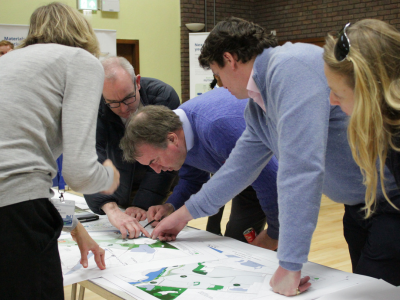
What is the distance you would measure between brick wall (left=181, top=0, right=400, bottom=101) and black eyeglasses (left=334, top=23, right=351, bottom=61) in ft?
20.5

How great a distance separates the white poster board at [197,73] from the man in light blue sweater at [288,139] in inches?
215

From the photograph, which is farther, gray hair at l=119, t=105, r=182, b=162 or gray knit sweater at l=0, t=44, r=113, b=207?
gray hair at l=119, t=105, r=182, b=162

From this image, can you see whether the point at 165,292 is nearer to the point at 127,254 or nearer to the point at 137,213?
the point at 127,254

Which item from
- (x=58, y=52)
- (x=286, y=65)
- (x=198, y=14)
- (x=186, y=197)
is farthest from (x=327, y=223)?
(x=198, y=14)

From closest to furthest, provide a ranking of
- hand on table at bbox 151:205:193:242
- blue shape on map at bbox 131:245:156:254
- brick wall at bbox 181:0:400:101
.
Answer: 1. blue shape on map at bbox 131:245:156:254
2. hand on table at bbox 151:205:193:242
3. brick wall at bbox 181:0:400:101

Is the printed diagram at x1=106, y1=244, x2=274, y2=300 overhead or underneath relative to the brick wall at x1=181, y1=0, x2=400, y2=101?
underneath

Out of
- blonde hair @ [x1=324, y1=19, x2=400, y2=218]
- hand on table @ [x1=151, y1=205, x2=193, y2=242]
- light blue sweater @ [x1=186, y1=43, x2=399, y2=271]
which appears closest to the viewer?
blonde hair @ [x1=324, y1=19, x2=400, y2=218]

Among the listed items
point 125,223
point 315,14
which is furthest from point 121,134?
point 315,14

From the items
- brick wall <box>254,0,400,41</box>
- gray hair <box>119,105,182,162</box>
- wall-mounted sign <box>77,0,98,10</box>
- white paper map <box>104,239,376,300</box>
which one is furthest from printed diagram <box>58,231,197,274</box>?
brick wall <box>254,0,400,41</box>

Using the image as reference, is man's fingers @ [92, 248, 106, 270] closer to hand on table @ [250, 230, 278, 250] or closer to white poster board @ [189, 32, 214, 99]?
hand on table @ [250, 230, 278, 250]

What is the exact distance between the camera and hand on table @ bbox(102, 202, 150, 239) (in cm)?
167

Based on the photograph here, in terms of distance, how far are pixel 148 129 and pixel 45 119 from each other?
2.45ft

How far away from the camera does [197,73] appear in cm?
704

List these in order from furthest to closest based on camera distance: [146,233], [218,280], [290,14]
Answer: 1. [290,14]
2. [146,233]
3. [218,280]
